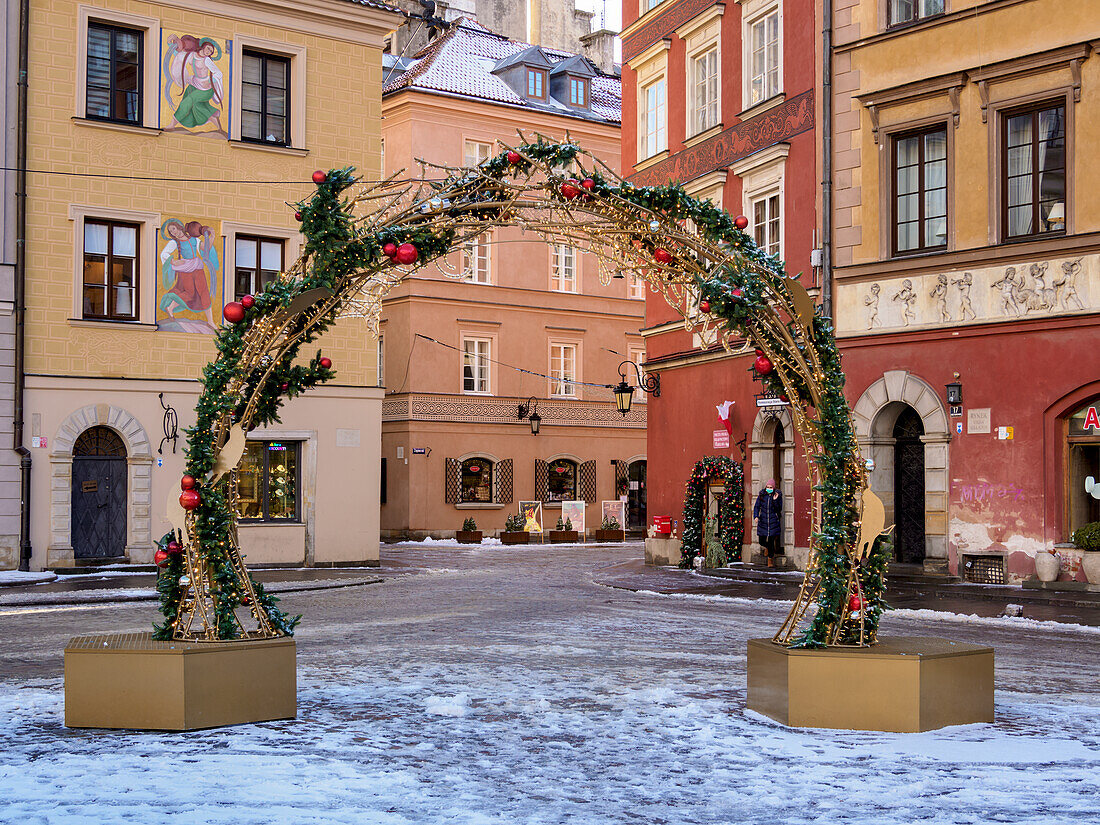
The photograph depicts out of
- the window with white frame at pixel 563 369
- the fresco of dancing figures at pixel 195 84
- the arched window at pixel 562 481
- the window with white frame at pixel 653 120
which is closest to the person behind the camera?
the fresco of dancing figures at pixel 195 84

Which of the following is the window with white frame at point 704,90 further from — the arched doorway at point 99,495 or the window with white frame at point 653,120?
the arched doorway at point 99,495

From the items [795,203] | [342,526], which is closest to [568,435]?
[342,526]

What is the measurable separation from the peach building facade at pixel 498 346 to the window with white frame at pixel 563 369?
1.8 inches

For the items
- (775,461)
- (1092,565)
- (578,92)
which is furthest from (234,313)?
(578,92)

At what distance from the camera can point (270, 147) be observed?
25906 mm

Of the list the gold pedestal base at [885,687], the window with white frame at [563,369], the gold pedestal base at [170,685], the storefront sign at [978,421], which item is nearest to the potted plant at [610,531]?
the window with white frame at [563,369]

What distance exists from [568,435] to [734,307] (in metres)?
33.2

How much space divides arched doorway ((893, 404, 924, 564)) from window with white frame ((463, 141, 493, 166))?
21.0 metres

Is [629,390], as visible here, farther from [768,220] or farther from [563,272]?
[563,272]

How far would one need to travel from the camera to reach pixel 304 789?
6.66 m

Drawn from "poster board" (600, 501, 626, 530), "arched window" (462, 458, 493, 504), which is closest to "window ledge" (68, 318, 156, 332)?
"arched window" (462, 458, 493, 504)

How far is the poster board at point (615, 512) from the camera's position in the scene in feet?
131

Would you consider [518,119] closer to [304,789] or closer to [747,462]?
[747,462]

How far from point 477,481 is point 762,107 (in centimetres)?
1833
